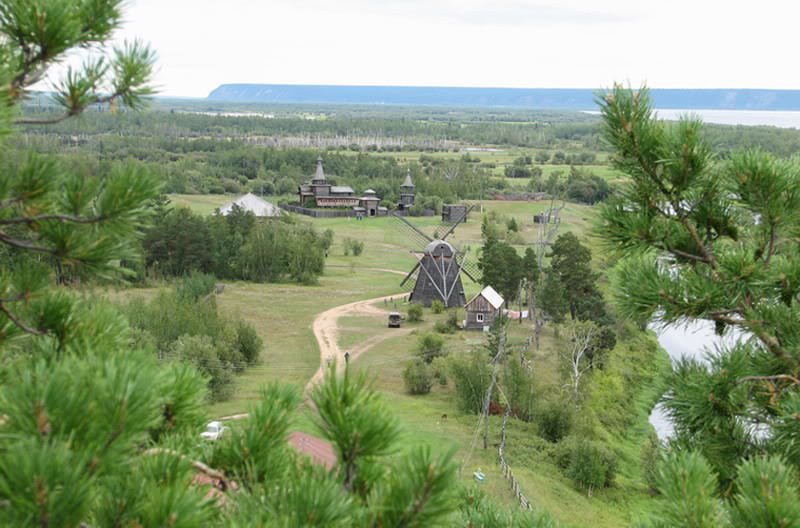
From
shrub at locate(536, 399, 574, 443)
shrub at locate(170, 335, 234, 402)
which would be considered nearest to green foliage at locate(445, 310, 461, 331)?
shrub at locate(536, 399, 574, 443)

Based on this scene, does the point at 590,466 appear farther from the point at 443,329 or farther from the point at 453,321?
the point at 453,321

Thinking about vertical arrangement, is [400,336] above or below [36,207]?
below

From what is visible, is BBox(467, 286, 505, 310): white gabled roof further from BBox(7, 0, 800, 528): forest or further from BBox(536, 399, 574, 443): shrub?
BBox(7, 0, 800, 528): forest

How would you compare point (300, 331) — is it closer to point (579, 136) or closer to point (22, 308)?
point (22, 308)

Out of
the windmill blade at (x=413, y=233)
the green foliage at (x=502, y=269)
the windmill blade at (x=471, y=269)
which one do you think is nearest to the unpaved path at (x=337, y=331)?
the windmill blade at (x=413, y=233)

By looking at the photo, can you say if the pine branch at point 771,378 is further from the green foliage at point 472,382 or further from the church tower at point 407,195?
the church tower at point 407,195

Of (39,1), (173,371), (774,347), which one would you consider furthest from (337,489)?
(774,347)
